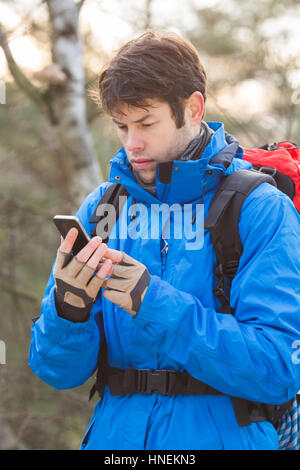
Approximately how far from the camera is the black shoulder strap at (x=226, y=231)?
175 cm

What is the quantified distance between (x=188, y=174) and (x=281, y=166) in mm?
446

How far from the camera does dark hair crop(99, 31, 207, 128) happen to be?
6.14 feet

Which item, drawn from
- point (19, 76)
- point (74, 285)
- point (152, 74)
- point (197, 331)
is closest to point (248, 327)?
point (197, 331)

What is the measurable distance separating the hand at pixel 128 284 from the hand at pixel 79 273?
0.03m

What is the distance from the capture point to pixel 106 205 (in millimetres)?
2068

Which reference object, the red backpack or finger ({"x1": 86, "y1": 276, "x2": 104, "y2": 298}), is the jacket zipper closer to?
finger ({"x1": 86, "y1": 276, "x2": 104, "y2": 298})

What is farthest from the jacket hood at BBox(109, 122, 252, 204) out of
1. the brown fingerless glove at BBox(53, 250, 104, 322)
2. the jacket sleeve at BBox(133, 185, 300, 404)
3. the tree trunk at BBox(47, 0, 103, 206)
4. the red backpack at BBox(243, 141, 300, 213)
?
the tree trunk at BBox(47, 0, 103, 206)

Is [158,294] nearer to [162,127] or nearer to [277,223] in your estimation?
[277,223]

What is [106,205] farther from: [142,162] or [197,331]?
[197,331]

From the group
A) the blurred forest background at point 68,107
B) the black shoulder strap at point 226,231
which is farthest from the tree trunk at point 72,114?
the black shoulder strap at point 226,231

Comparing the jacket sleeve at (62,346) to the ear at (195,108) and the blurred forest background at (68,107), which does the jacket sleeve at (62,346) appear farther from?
the blurred forest background at (68,107)

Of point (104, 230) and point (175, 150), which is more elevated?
point (175, 150)

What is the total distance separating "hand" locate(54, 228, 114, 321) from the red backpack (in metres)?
0.77

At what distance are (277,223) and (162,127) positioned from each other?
56 centimetres
